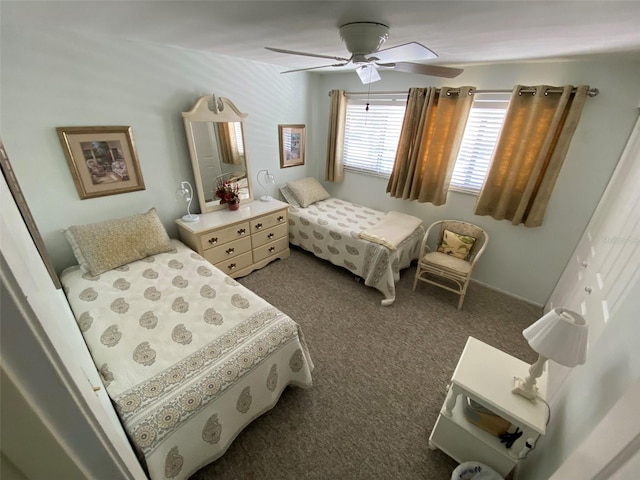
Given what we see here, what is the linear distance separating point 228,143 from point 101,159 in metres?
1.11

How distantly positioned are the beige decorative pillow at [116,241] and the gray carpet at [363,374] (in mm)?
1001

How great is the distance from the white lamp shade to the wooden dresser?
7.94 ft

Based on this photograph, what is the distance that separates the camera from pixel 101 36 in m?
1.81

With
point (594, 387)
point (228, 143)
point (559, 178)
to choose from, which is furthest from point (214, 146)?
point (559, 178)

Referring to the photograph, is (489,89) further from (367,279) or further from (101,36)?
(101,36)

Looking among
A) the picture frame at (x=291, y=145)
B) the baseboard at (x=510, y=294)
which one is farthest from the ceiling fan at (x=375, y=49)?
the baseboard at (x=510, y=294)

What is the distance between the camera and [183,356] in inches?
52.1

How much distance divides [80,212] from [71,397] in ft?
7.77

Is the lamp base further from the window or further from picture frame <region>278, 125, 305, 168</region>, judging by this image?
picture frame <region>278, 125, 305, 168</region>

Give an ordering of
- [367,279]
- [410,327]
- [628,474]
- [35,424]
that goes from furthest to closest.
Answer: [367,279], [410,327], [628,474], [35,424]

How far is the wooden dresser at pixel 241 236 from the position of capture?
246 cm

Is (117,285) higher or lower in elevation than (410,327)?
higher

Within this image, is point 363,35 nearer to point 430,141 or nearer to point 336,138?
point 430,141

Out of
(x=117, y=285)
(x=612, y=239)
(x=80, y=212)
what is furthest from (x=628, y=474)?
(x=80, y=212)
